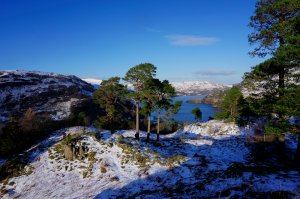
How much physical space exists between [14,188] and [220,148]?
23.6 m

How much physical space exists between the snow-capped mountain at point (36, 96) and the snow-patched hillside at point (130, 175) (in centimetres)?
8934

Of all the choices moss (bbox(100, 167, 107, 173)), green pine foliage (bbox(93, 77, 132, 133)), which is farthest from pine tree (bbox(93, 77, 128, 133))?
moss (bbox(100, 167, 107, 173))

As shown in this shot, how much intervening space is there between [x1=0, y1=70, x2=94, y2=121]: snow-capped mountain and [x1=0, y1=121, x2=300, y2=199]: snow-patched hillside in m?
89.3

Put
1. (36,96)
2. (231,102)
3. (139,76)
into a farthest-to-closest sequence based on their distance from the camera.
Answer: (36,96) < (231,102) < (139,76)

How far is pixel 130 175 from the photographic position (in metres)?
17.6

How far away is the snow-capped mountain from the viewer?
116m

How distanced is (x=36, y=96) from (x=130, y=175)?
5657 inches

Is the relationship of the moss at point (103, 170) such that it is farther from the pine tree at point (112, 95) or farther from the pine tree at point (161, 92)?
the pine tree at point (112, 95)

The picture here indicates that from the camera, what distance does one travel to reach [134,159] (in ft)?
66.3

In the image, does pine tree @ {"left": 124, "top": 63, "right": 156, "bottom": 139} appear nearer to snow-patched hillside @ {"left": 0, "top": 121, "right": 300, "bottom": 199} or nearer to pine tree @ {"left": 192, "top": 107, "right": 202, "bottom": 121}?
snow-patched hillside @ {"left": 0, "top": 121, "right": 300, "bottom": 199}

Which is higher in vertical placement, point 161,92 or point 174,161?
point 161,92

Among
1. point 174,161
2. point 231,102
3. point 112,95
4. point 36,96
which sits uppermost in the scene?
point 112,95

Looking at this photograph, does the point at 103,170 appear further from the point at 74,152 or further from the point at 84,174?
the point at 74,152

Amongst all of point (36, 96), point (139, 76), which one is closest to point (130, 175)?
point (139, 76)
